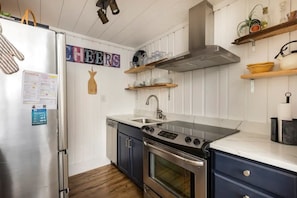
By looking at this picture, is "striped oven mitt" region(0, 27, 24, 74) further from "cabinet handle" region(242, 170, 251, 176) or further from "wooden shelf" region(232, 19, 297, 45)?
"wooden shelf" region(232, 19, 297, 45)

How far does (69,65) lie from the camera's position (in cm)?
238

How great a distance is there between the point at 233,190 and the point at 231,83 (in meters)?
1.04

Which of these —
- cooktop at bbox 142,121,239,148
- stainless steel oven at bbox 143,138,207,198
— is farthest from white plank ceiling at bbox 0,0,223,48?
stainless steel oven at bbox 143,138,207,198

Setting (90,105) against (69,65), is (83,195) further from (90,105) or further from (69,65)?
(69,65)

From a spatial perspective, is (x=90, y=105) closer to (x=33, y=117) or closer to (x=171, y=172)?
(x=33, y=117)

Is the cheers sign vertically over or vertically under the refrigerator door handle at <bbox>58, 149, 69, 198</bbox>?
over

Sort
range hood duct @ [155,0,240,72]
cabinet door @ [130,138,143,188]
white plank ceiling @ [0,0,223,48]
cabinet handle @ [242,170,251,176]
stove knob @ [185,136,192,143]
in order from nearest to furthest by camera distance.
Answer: cabinet handle @ [242,170,251,176] → stove knob @ [185,136,192,143] → range hood duct @ [155,0,240,72] → white plank ceiling @ [0,0,223,48] → cabinet door @ [130,138,143,188]

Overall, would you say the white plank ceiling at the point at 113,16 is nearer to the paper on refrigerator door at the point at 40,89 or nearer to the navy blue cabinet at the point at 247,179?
the paper on refrigerator door at the point at 40,89

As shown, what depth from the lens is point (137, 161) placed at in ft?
6.31

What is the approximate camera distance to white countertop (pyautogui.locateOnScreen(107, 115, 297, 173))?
0.81 m

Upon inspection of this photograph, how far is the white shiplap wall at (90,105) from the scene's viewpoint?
7.86 ft

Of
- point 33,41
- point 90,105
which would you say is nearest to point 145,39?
point 90,105

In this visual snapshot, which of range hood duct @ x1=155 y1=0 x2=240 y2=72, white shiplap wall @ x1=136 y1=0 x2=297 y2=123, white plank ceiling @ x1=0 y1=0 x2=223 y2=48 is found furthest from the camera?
white plank ceiling @ x1=0 y1=0 x2=223 y2=48

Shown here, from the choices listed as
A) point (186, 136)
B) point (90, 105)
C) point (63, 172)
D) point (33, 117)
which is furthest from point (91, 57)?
point (186, 136)
